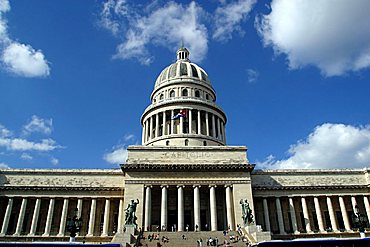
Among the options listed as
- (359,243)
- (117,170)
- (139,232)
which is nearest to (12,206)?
(117,170)

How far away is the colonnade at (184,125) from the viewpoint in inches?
2287

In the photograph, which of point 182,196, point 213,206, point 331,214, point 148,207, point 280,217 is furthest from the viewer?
point 331,214

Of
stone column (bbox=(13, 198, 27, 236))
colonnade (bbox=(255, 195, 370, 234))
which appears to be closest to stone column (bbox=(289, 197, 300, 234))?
colonnade (bbox=(255, 195, 370, 234))

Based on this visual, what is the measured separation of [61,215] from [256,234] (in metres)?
27.4

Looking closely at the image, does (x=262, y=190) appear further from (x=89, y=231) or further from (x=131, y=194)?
(x=89, y=231)

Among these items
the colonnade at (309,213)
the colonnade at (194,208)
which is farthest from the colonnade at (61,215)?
the colonnade at (309,213)

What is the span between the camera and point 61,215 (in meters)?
45.2

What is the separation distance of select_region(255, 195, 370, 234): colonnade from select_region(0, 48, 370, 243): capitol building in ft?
0.45

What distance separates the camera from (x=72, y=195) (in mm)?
46031

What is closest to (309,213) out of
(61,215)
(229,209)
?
(229,209)

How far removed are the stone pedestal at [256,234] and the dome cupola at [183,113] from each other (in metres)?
21.4

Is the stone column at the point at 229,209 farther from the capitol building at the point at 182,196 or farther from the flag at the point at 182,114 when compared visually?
the flag at the point at 182,114

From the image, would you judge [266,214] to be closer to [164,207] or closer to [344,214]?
[344,214]

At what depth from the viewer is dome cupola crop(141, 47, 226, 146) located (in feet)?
186
